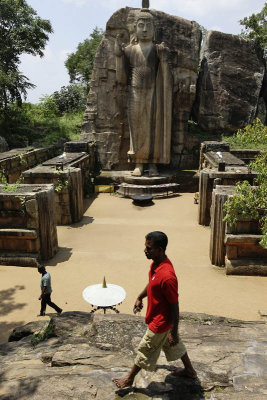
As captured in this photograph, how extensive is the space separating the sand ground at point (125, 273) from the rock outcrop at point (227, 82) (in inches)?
310

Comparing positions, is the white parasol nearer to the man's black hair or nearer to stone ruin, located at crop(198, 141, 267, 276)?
the man's black hair

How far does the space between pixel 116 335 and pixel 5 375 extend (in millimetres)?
1144

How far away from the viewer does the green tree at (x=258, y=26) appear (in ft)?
59.7

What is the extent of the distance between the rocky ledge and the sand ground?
1.01 m

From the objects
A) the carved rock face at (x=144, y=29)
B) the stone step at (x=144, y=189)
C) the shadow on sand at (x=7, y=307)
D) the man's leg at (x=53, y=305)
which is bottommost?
the shadow on sand at (x=7, y=307)

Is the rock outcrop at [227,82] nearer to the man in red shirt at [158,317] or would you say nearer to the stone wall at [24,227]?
the stone wall at [24,227]

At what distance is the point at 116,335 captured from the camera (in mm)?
3686

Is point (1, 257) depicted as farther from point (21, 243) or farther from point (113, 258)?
point (113, 258)

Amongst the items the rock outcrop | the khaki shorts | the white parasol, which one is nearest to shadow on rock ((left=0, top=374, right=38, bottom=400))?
the khaki shorts

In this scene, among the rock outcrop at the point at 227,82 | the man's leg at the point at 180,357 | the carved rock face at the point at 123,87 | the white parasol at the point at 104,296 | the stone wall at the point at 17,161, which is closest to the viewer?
the man's leg at the point at 180,357

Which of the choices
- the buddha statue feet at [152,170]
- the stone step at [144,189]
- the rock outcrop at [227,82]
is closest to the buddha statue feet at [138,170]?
the buddha statue feet at [152,170]

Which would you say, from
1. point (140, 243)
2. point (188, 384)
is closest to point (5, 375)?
point (188, 384)

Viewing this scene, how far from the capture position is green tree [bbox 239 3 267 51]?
18203 millimetres

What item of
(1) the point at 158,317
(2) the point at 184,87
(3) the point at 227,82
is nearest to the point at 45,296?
(1) the point at 158,317
